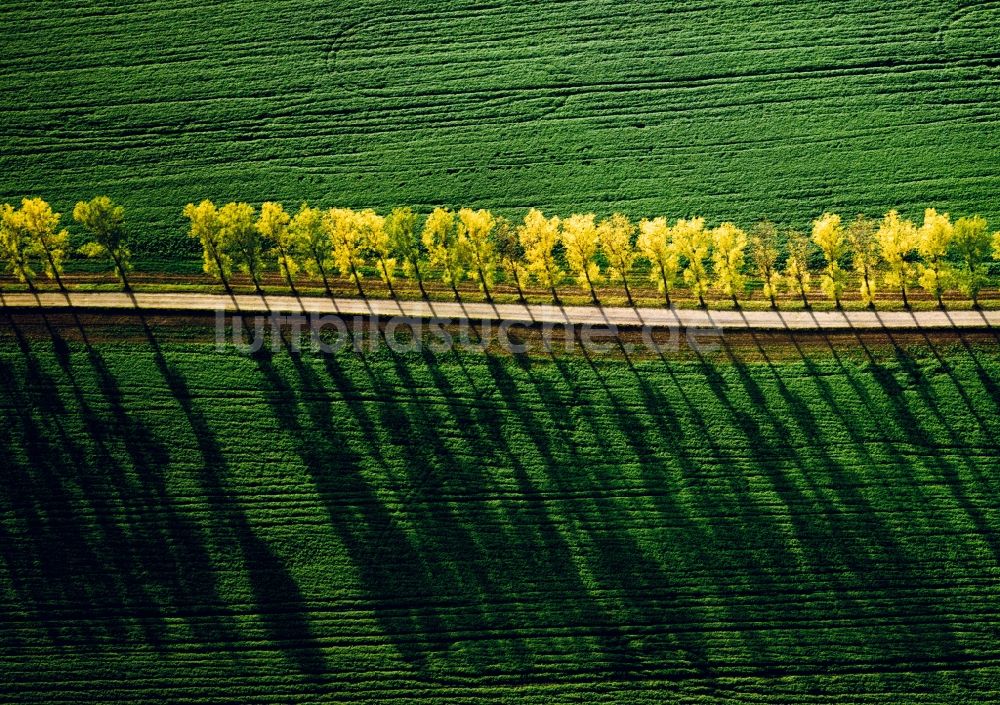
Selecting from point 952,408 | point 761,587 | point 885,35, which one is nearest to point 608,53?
point 885,35

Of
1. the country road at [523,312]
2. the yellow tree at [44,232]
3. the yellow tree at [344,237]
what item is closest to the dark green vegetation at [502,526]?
the country road at [523,312]

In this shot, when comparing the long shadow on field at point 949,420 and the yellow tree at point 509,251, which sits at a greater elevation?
the yellow tree at point 509,251

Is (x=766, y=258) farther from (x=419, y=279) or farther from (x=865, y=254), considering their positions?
(x=419, y=279)

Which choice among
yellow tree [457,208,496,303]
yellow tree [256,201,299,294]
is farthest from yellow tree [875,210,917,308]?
yellow tree [256,201,299,294]

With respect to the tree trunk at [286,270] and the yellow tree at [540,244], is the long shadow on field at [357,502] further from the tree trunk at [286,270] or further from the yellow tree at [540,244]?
the yellow tree at [540,244]

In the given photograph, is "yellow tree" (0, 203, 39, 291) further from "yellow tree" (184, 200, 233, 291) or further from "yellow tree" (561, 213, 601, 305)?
"yellow tree" (561, 213, 601, 305)

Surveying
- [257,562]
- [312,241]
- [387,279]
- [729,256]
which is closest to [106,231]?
[312,241]
